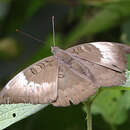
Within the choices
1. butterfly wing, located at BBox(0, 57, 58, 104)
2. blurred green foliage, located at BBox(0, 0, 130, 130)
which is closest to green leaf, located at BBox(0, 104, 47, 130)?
butterfly wing, located at BBox(0, 57, 58, 104)

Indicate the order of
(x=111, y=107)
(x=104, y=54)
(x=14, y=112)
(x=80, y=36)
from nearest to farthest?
(x=14, y=112) → (x=104, y=54) → (x=111, y=107) → (x=80, y=36)

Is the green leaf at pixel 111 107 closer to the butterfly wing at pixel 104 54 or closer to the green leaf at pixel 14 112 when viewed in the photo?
the butterfly wing at pixel 104 54

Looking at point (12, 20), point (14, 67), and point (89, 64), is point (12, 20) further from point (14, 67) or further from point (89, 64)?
point (89, 64)

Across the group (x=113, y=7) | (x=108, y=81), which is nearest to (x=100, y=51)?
(x=108, y=81)

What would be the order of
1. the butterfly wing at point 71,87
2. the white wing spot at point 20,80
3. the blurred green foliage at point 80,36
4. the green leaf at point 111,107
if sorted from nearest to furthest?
the butterfly wing at point 71,87 < the white wing spot at point 20,80 < the green leaf at point 111,107 < the blurred green foliage at point 80,36

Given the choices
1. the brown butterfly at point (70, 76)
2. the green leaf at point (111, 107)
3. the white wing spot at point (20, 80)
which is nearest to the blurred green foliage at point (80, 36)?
the green leaf at point (111, 107)

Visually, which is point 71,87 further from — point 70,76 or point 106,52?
point 106,52

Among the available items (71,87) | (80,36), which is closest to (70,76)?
(71,87)

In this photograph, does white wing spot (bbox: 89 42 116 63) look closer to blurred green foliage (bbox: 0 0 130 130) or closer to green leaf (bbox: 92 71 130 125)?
blurred green foliage (bbox: 0 0 130 130)
